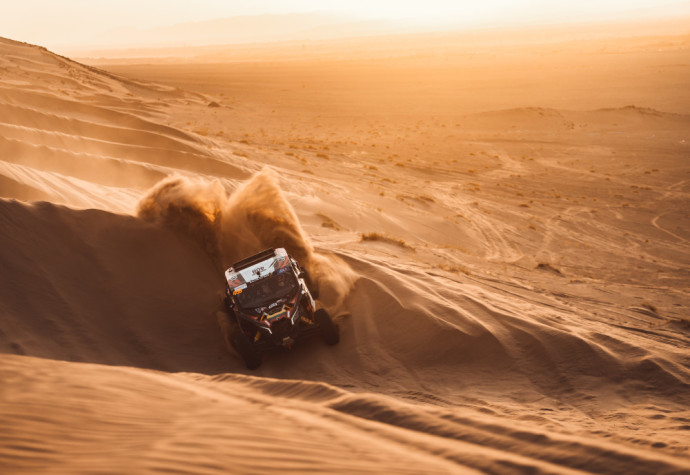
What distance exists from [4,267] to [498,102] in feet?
141

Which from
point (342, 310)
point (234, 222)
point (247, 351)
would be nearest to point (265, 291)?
point (247, 351)

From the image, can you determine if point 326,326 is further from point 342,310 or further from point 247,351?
point 247,351

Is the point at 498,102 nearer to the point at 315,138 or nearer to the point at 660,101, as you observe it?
the point at 660,101

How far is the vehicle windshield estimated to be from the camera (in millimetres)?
8092

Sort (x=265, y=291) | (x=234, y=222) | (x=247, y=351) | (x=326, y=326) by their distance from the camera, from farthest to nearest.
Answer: (x=234, y=222)
(x=326, y=326)
(x=265, y=291)
(x=247, y=351)

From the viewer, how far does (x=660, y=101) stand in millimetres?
42438

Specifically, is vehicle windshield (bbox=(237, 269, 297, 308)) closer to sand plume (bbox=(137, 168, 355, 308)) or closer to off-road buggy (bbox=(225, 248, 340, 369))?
off-road buggy (bbox=(225, 248, 340, 369))

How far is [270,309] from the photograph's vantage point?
26.2 feet

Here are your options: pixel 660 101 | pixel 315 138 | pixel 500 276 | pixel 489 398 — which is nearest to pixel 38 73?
pixel 315 138

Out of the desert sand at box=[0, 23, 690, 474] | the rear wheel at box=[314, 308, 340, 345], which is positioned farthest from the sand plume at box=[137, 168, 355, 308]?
the rear wheel at box=[314, 308, 340, 345]

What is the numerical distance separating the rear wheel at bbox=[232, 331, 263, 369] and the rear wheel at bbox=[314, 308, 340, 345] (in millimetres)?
963

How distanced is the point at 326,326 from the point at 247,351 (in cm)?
118

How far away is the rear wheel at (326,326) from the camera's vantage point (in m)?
8.32

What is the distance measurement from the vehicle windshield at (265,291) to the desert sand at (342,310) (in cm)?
88
